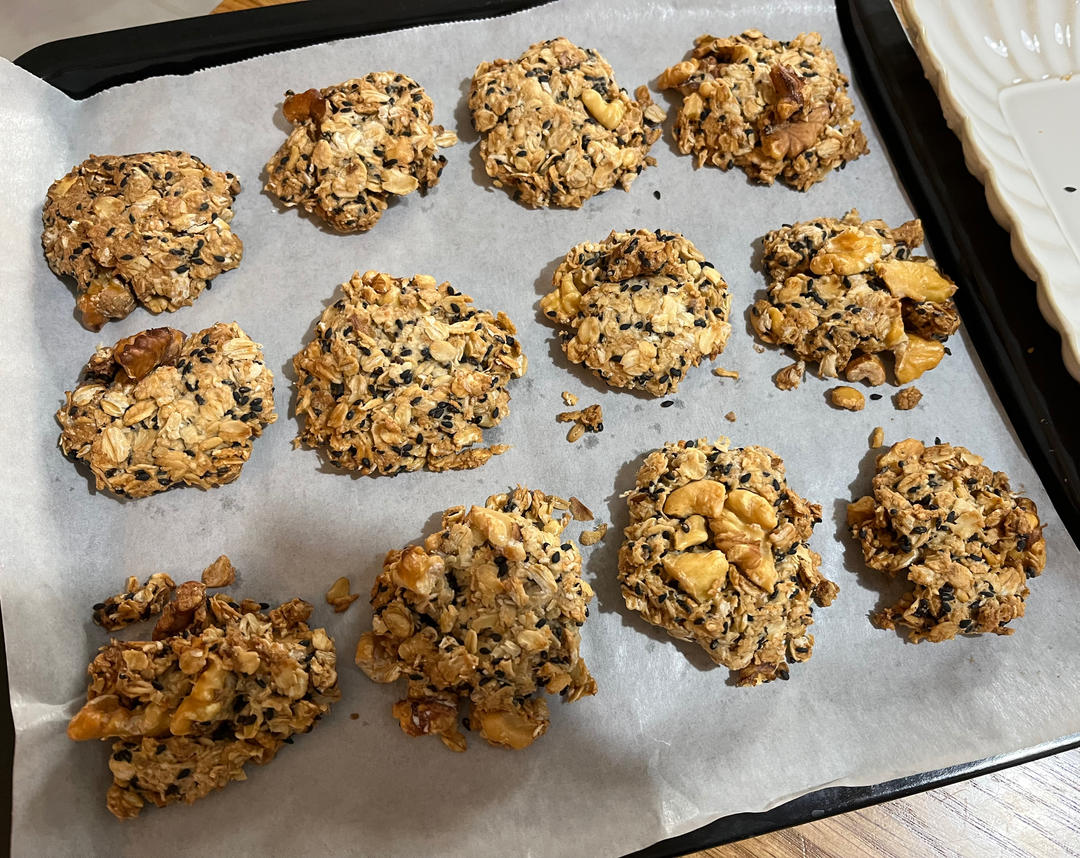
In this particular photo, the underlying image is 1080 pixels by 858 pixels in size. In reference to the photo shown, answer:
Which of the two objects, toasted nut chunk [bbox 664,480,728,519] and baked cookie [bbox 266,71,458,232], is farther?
baked cookie [bbox 266,71,458,232]

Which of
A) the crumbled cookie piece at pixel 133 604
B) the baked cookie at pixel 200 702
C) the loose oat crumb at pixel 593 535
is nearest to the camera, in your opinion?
the baked cookie at pixel 200 702

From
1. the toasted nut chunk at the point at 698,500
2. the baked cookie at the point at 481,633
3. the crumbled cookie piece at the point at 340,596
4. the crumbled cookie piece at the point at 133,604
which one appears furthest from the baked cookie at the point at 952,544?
the crumbled cookie piece at the point at 133,604

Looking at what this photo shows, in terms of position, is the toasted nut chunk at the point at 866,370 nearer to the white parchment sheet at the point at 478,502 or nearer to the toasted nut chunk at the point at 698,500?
the white parchment sheet at the point at 478,502

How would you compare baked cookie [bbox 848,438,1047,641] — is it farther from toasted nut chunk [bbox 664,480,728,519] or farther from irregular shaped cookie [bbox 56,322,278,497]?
irregular shaped cookie [bbox 56,322,278,497]

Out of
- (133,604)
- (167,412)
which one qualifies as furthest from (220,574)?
(167,412)

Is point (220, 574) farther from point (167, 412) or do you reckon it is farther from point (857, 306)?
point (857, 306)

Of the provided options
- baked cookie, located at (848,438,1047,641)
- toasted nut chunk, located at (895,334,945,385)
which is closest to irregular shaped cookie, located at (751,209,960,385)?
toasted nut chunk, located at (895,334,945,385)
